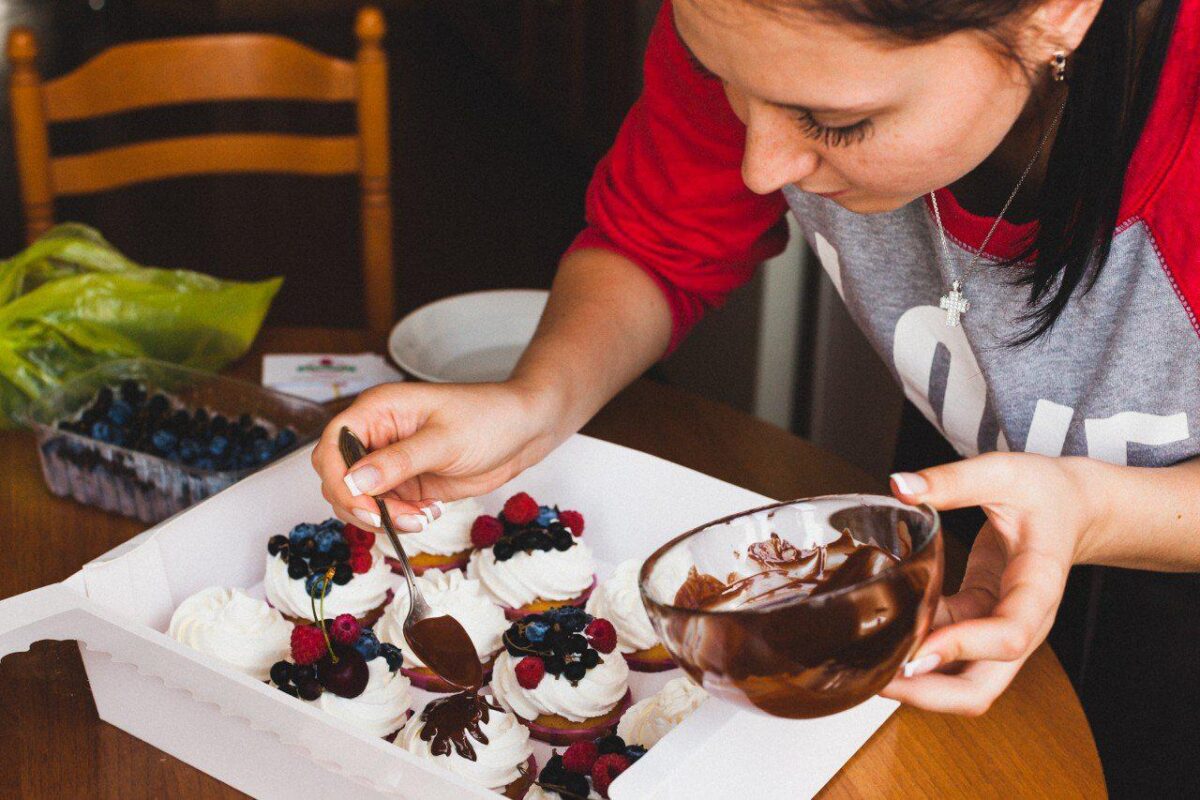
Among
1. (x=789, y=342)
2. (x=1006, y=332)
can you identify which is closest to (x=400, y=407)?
(x=1006, y=332)

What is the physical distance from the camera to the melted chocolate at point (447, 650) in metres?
1.12

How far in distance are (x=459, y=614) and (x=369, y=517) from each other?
0.22 meters

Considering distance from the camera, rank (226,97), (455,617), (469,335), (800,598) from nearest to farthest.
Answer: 1. (800,598)
2. (455,617)
3. (469,335)
4. (226,97)

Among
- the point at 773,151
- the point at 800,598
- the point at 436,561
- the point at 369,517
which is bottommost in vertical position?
the point at 436,561

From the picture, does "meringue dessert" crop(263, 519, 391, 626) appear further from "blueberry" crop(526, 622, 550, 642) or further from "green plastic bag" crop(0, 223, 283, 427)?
"green plastic bag" crop(0, 223, 283, 427)

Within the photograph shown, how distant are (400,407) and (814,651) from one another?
0.51m

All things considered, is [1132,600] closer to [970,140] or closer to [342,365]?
[970,140]

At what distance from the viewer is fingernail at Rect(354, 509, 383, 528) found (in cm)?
105

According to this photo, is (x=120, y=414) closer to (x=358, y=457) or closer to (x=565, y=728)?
(x=358, y=457)

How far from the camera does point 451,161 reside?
4.84 m

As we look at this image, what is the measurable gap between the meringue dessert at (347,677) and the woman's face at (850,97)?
0.56 meters

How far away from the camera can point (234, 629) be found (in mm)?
1129

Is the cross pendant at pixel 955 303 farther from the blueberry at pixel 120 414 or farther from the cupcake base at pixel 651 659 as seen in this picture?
the blueberry at pixel 120 414

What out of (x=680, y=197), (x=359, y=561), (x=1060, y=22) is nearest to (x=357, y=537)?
(x=359, y=561)
